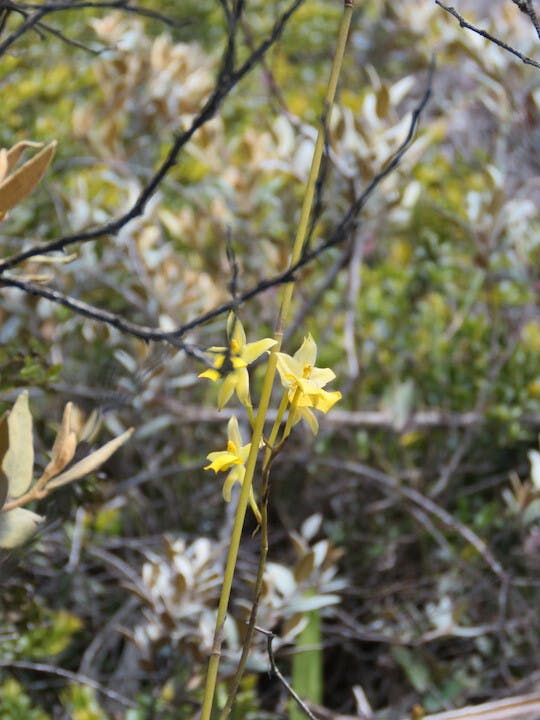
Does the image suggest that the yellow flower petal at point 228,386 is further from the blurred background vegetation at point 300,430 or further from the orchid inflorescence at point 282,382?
the blurred background vegetation at point 300,430

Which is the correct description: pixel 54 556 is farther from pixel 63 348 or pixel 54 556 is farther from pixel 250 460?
pixel 250 460

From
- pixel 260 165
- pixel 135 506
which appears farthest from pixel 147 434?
pixel 260 165

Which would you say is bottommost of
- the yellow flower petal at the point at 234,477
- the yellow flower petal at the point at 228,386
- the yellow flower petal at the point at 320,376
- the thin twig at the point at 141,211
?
the yellow flower petal at the point at 234,477

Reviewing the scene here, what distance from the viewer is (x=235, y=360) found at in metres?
0.74

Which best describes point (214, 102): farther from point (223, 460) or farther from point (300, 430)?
point (300, 430)

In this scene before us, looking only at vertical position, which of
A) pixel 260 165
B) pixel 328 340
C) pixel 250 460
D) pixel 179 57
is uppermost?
pixel 179 57

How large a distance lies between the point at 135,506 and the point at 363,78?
10.2 feet

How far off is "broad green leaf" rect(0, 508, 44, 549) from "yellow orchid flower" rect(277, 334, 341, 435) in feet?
0.90

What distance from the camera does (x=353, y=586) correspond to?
205 cm

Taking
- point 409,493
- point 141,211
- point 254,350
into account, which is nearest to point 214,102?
point 141,211

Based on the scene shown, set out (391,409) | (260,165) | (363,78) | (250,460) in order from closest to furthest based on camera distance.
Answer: (250,460) < (391,409) < (260,165) < (363,78)

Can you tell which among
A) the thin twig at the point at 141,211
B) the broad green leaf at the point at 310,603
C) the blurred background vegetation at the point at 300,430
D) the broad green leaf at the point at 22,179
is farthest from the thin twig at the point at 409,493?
the broad green leaf at the point at 22,179

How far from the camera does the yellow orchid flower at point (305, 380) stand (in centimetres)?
71

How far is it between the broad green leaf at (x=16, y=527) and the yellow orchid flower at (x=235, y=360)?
222 millimetres
